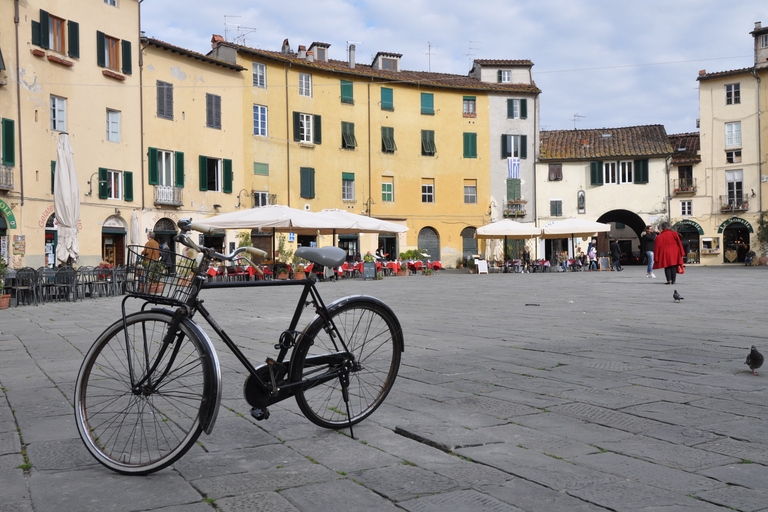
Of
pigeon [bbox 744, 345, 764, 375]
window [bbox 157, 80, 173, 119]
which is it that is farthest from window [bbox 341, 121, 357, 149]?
pigeon [bbox 744, 345, 764, 375]

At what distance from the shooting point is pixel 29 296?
14336mm

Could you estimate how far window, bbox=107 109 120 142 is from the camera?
2608 cm

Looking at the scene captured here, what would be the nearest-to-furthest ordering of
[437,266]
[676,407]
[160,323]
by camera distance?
[160,323] → [676,407] → [437,266]

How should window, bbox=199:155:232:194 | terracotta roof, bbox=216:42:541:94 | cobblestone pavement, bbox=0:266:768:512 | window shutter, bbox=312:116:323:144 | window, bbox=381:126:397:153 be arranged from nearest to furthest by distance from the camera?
cobblestone pavement, bbox=0:266:768:512
window, bbox=199:155:232:194
terracotta roof, bbox=216:42:541:94
window shutter, bbox=312:116:323:144
window, bbox=381:126:397:153

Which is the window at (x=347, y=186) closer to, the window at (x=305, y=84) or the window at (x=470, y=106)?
the window at (x=305, y=84)

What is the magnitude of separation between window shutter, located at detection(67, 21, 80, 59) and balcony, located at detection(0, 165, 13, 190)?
4894mm

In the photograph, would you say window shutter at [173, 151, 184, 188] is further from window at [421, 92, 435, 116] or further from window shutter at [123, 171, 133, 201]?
window at [421, 92, 435, 116]

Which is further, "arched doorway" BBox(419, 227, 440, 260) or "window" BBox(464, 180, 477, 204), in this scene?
"window" BBox(464, 180, 477, 204)

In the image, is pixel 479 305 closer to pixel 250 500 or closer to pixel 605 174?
pixel 250 500

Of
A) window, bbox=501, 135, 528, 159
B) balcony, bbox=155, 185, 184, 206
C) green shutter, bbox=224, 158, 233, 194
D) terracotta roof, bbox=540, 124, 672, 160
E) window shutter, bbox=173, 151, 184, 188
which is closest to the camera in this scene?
balcony, bbox=155, 185, 184, 206

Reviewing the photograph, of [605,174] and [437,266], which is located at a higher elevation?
[605,174]

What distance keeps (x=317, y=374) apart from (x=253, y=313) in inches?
293

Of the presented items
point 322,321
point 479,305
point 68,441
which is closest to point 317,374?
point 322,321

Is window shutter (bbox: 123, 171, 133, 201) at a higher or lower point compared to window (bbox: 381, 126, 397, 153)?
lower
